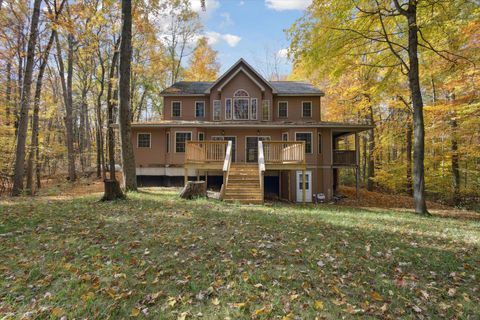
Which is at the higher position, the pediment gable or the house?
the pediment gable

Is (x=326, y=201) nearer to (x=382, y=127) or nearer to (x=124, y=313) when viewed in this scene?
(x=382, y=127)

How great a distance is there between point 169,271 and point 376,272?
3020mm

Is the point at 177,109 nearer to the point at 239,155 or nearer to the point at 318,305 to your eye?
the point at 239,155

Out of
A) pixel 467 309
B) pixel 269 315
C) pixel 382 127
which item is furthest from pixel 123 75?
pixel 382 127

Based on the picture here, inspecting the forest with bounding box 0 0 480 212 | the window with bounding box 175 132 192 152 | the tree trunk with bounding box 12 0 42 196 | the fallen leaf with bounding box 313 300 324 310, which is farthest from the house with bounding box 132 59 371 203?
the fallen leaf with bounding box 313 300 324 310

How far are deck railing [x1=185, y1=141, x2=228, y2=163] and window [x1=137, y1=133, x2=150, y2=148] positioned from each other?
5375 millimetres

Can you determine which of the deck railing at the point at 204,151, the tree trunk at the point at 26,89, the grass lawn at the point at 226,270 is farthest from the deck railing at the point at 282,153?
the tree trunk at the point at 26,89

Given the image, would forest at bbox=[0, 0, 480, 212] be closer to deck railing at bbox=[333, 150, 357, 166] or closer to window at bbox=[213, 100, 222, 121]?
deck railing at bbox=[333, 150, 357, 166]

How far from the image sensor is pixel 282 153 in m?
12.7

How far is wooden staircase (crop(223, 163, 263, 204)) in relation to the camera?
1065cm

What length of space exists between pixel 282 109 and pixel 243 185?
839 centimetres

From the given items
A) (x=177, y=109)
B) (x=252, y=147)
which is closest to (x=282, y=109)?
(x=252, y=147)

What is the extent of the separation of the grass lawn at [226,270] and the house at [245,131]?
399 inches

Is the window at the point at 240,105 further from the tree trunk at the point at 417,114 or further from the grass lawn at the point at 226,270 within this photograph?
the grass lawn at the point at 226,270
